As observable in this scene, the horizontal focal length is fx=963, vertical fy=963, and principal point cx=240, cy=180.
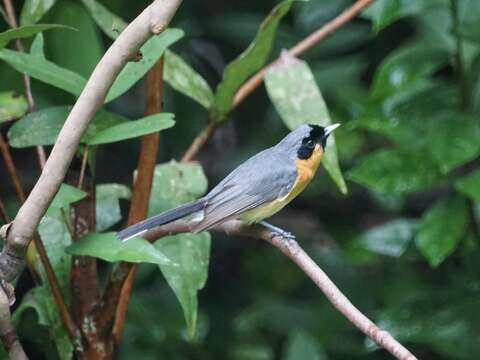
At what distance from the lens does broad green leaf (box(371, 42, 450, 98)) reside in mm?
3001

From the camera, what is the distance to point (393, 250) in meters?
3.32

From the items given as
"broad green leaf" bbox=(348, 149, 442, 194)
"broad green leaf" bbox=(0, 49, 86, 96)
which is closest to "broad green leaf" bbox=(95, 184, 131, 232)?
"broad green leaf" bbox=(0, 49, 86, 96)

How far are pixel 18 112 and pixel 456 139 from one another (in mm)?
1267

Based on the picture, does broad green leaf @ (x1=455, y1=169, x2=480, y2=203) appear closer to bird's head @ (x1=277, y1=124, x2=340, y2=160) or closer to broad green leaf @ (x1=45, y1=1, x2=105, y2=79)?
bird's head @ (x1=277, y1=124, x2=340, y2=160)

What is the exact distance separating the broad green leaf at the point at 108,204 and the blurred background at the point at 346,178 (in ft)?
1.14

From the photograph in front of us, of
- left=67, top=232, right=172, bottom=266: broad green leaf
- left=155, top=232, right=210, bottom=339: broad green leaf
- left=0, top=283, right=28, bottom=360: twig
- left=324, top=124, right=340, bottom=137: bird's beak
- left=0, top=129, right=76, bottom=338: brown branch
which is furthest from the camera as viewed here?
left=324, top=124, right=340, bottom=137: bird's beak

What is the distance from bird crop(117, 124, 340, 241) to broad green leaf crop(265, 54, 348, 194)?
9 cm

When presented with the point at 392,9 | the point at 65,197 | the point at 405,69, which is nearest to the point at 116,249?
the point at 65,197

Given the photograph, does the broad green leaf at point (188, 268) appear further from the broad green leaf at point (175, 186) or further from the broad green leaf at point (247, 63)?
the broad green leaf at point (247, 63)

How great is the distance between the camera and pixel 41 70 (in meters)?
2.30

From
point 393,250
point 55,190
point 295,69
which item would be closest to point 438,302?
point 393,250

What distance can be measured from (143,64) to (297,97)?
0.52m

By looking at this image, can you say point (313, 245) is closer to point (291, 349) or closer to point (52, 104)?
point (291, 349)

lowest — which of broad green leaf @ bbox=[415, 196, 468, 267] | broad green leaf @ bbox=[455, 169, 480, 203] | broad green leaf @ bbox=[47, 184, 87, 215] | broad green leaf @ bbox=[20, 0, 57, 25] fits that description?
broad green leaf @ bbox=[415, 196, 468, 267]
